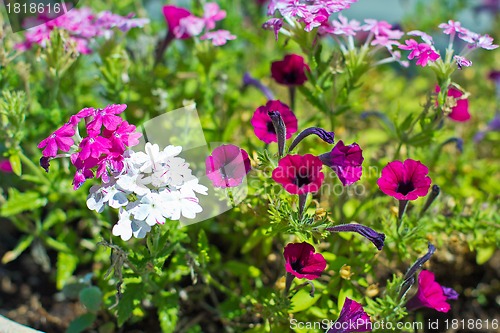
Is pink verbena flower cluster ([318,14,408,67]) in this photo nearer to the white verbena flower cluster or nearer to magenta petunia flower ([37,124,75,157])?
the white verbena flower cluster

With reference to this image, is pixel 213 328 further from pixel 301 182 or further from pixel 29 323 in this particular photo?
pixel 301 182

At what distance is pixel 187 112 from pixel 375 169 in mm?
700

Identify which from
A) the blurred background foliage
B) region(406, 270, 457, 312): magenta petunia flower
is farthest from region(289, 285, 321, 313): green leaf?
region(406, 270, 457, 312): magenta petunia flower

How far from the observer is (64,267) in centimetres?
200

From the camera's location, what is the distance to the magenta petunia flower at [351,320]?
1.44 metres

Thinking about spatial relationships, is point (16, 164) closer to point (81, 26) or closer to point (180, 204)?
point (81, 26)

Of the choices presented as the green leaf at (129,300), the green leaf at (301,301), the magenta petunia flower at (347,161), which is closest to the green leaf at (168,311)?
the green leaf at (129,300)

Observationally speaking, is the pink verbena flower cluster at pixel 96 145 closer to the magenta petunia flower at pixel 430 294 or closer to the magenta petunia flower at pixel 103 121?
the magenta petunia flower at pixel 103 121

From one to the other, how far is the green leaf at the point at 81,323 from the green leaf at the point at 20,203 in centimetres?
42

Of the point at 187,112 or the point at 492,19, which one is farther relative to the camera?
the point at 492,19

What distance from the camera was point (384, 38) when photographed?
170 centimetres

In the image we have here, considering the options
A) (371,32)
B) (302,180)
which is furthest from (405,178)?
(371,32)

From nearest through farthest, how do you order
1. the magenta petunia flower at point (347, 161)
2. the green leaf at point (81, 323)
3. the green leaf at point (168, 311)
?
the magenta petunia flower at point (347, 161) < the green leaf at point (168, 311) < the green leaf at point (81, 323)

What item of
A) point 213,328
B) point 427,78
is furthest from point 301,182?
point 427,78
